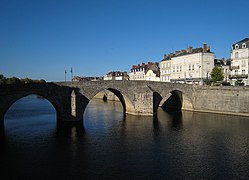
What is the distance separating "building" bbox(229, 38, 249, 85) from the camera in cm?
4347

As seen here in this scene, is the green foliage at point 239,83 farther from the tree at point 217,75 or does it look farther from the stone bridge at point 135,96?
the stone bridge at point 135,96

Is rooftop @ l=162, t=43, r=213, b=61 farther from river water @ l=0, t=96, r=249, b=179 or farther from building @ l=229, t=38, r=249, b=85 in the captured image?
river water @ l=0, t=96, r=249, b=179

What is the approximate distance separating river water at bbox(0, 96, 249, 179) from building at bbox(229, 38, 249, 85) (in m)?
19.1

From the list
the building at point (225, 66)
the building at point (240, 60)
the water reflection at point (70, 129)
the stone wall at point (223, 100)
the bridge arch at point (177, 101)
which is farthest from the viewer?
the building at point (225, 66)

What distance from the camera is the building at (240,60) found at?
4347 centimetres

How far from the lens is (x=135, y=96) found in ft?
114

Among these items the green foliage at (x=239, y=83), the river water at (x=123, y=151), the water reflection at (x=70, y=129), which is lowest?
the river water at (x=123, y=151)

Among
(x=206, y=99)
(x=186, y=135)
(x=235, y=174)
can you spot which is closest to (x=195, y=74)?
(x=206, y=99)

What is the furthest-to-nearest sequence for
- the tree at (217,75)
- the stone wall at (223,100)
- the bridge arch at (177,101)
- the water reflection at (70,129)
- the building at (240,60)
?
1. the tree at (217,75)
2. the building at (240,60)
3. the bridge arch at (177,101)
4. the stone wall at (223,100)
5. the water reflection at (70,129)

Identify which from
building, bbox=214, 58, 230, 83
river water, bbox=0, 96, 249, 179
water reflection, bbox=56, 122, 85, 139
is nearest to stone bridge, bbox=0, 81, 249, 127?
water reflection, bbox=56, 122, 85, 139

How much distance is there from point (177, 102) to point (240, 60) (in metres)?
14.8

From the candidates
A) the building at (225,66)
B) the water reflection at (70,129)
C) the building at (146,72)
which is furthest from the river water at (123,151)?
the building at (146,72)

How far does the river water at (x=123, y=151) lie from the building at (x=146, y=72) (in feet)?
121

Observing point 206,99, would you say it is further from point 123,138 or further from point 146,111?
point 123,138
